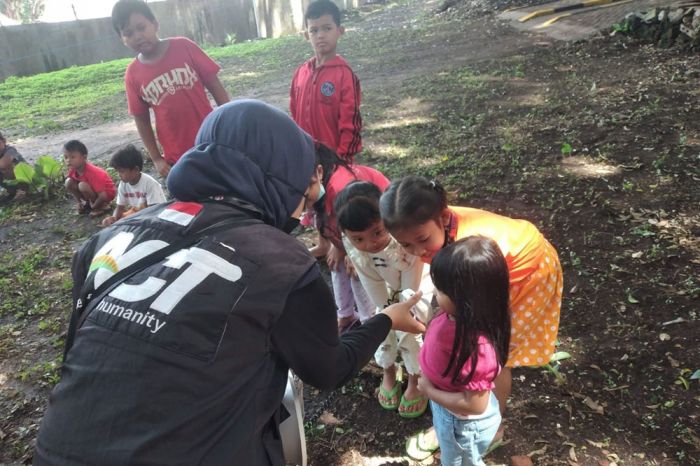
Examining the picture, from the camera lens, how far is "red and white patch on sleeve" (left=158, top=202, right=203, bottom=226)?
139cm

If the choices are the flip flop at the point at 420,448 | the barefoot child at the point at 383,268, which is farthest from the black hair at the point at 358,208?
the flip flop at the point at 420,448

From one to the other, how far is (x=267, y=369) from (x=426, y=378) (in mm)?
563

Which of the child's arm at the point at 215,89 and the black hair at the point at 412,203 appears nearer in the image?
the black hair at the point at 412,203

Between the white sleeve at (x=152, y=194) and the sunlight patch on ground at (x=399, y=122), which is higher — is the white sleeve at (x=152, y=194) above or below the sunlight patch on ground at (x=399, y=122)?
above

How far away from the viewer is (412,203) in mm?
1857

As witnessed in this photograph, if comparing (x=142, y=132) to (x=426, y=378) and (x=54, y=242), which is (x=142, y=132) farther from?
(x=426, y=378)

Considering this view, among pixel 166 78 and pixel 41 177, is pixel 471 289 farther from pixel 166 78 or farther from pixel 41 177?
pixel 41 177

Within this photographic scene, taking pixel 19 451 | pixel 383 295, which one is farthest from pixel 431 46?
pixel 19 451

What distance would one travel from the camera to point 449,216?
2.01 metres

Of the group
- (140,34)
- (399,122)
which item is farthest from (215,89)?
(399,122)

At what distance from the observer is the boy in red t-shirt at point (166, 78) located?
11.4 ft

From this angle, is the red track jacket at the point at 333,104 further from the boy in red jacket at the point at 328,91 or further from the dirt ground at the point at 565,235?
the dirt ground at the point at 565,235

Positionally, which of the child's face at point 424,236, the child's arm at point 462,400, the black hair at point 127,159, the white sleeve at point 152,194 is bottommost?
the white sleeve at point 152,194

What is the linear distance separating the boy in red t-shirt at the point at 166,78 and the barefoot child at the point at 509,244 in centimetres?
220
